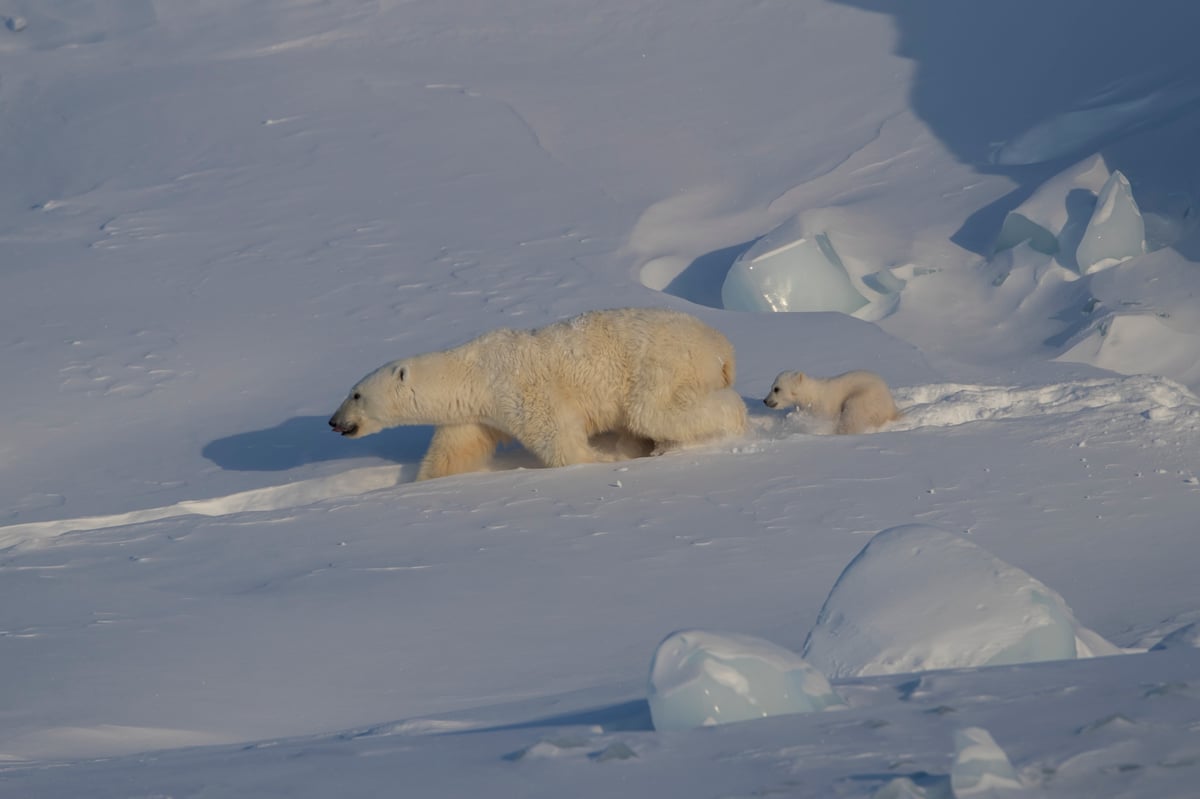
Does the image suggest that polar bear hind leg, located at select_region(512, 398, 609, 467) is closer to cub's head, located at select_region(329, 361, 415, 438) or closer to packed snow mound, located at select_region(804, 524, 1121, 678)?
cub's head, located at select_region(329, 361, 415, 438)

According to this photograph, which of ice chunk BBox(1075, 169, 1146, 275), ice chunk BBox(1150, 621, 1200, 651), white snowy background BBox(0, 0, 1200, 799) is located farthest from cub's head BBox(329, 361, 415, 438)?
ice chunk BBox(1075, 169, 1146, 275)

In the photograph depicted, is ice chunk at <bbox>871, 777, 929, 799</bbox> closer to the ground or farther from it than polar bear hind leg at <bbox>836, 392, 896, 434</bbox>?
farther from it

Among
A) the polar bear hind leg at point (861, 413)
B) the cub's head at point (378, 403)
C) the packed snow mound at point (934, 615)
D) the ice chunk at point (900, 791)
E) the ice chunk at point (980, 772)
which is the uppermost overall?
the ice chunk at point (980, 772)

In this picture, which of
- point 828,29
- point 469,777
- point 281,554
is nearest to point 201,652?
point 281,554

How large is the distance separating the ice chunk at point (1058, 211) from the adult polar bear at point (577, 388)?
5066 mm

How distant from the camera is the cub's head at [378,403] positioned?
7371 millimetres

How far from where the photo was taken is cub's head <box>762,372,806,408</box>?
7.43 meters

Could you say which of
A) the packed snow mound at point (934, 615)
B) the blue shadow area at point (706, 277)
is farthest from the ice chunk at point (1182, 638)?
the blue shadow area at point (706, 277)

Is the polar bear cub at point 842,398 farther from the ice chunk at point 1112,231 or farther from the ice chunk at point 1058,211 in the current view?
the ice chunk at point 1058,211

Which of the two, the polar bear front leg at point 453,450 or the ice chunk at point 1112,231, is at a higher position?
the polar bear front leg at point 453,450

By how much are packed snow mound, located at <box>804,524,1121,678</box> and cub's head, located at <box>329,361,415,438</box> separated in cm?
392

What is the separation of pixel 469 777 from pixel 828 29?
49.2 ft

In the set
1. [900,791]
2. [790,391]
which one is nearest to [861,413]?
[790,391]

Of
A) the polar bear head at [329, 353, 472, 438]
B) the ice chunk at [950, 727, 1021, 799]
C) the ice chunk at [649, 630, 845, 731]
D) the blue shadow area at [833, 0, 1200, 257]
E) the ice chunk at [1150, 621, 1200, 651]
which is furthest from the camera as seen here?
the blue shadow area at [833, 0, 1200, 257]
